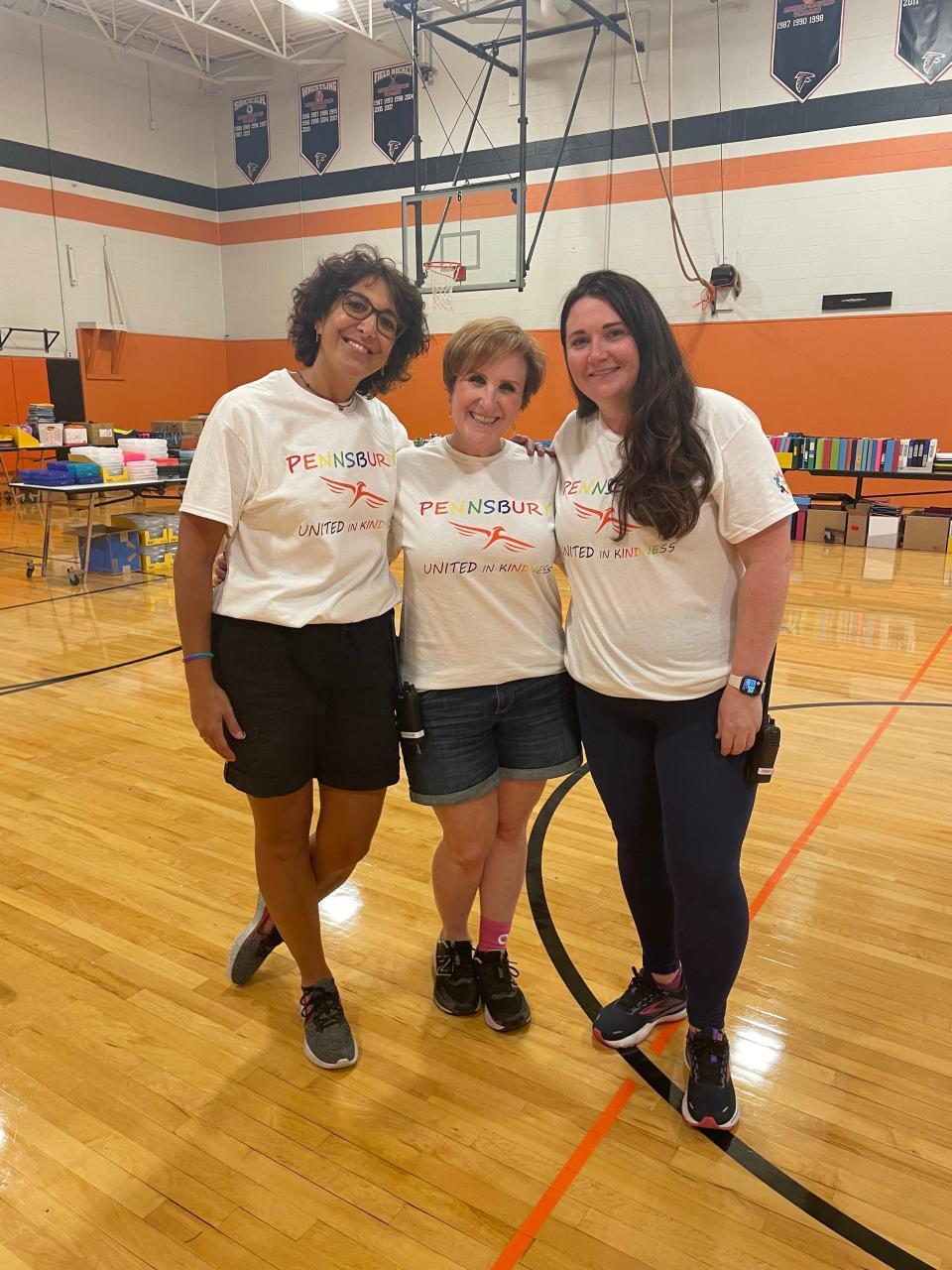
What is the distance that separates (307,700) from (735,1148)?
1.16 meters

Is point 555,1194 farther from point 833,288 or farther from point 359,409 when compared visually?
point 833,288

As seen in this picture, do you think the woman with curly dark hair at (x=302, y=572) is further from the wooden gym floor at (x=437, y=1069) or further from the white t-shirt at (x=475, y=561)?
the wooden gym floor at (x=437, y=1069)

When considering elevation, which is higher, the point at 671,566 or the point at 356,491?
the point at 356,491

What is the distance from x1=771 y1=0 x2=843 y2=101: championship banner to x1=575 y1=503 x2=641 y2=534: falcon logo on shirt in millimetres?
10153

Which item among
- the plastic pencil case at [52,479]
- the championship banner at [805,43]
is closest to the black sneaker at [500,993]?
the plastic pencil case at [52,479]

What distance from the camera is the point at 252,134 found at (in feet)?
45.8

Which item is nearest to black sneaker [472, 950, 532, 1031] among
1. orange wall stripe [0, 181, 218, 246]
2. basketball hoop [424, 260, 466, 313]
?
basketball hoop [424, 260, 466, 313]

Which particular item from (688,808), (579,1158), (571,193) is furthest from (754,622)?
(571,193)

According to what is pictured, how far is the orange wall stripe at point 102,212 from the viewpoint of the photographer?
1205 cm

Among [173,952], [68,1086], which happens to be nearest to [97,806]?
[173,952]

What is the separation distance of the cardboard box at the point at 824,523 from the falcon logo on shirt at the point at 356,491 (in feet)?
26.7

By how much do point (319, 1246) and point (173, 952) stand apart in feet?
3.25

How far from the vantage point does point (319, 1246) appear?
146 centimetres

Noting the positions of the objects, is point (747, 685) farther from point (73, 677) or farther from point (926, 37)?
point (926, 37)
